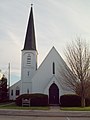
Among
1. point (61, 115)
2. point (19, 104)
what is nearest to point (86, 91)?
point (19, 104)

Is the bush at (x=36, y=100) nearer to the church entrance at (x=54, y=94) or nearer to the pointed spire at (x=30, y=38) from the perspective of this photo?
the church entrance at (x=54, y=94)

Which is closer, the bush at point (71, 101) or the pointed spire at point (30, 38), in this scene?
the bush at point (71, 101)

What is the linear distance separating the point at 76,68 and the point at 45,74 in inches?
485

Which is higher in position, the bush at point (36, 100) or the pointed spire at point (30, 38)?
the pointed spire at point (30, 38)

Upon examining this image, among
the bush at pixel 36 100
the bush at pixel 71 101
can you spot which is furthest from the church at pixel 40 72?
the bush at pixel 36 100

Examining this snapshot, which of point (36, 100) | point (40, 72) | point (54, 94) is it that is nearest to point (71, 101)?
point (36, 100)

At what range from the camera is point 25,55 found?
49281 millimetres

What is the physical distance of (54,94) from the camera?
1697 inches

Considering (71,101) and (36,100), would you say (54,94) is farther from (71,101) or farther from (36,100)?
(36,100)

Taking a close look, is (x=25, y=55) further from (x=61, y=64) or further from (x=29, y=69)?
(x=61, y=64)

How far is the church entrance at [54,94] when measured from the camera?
43.0 meters

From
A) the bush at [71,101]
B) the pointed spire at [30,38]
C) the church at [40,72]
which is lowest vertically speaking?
the bush at [71,101]

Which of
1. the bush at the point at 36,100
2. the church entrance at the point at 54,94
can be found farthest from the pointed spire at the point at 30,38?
the bush at the point at 36,100

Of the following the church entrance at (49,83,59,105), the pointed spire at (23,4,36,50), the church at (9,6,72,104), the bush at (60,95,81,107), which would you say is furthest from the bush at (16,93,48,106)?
the pointed spire at (23,4,36,50)
